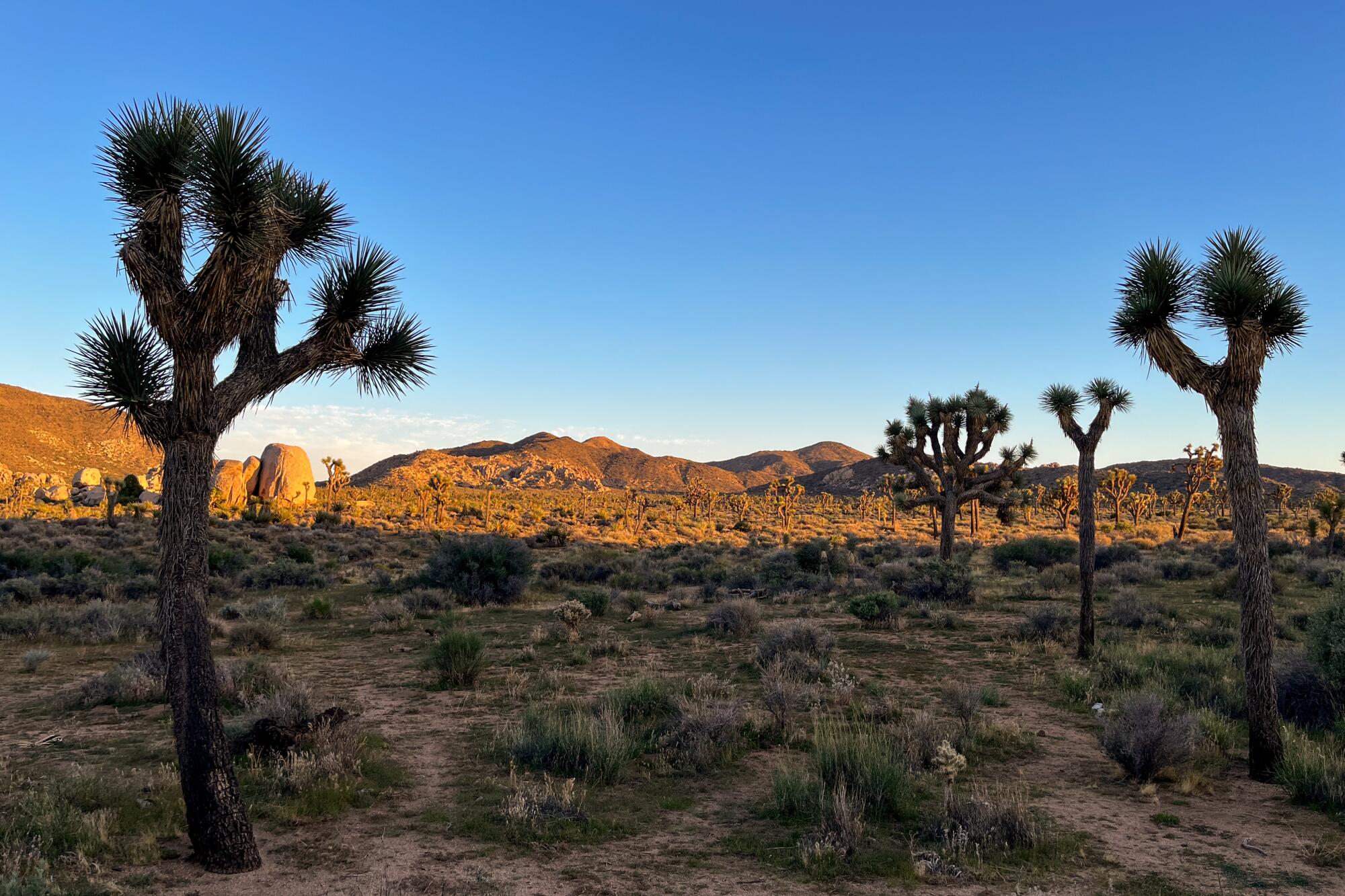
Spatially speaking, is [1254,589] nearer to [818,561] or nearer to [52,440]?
[818,561]

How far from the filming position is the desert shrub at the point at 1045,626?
53.0 ft

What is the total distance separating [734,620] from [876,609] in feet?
13.4

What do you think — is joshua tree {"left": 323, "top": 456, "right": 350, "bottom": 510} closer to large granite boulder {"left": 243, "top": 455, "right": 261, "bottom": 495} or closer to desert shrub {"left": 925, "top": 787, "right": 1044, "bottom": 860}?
large granite boulder {"left": 243, "top": 455, "right": 261, "bottom": 495}

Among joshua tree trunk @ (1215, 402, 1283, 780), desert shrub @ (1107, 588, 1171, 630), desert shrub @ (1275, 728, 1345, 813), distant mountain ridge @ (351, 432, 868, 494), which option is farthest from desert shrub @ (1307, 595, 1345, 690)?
distant mountain ridge @ (351, 432, 868, 494)

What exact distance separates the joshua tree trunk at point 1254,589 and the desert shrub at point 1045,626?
808 centimetres

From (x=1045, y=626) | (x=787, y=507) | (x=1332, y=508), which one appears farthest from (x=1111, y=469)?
(x=1045, y=626)

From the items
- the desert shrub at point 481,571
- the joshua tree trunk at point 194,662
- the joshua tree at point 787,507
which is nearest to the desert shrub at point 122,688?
the joshua tree trunk at point 194,662

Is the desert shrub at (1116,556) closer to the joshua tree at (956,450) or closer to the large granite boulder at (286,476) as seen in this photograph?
the joshua tree at (956,450)

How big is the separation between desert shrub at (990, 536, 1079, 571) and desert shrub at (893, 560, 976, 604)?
9.15 metres

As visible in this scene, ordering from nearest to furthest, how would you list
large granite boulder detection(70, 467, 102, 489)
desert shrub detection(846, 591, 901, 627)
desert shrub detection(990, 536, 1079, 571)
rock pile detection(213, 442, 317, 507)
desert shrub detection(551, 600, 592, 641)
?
1. desert shrub detection(551, 600, 592, 641)
2. desert shrub detection(846, 591, 901, 627)
3. desert shrub detection(990, 536, 1079, 571)
4. rock pile detection(213, 442, 317, 507)
5. large granite boulder detection(70, 467, 102, 489)

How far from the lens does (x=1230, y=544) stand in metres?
36.1

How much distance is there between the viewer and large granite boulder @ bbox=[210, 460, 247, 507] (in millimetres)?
63875

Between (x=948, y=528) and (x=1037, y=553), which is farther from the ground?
(x=948, y=528)

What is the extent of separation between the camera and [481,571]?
23.1m
